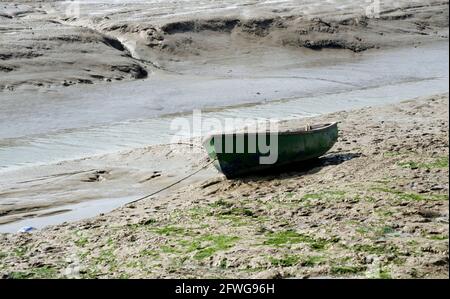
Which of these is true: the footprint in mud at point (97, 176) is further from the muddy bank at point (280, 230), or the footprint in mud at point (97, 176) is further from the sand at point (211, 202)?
the muddy bank at point (280, 230)

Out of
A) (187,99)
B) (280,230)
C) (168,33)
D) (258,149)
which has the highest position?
(168,33)

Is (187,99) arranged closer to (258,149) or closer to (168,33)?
(168,33)

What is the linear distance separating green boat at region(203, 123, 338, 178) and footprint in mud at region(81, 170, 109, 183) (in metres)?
2.06

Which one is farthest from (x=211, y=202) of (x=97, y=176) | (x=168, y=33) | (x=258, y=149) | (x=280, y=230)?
(x=168, y=33)

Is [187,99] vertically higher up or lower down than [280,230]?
lower down

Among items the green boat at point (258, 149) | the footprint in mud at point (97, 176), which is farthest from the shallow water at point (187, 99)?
the green boat at point (258, 149)

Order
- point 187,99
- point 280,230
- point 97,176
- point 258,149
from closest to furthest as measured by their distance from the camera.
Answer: point 280,230
point 258,149
point 97,176
point 187,99

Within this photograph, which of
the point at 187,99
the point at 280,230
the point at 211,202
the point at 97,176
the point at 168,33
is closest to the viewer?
the point at 280,230

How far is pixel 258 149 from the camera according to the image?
11828 millimetres

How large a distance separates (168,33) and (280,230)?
17.2 m

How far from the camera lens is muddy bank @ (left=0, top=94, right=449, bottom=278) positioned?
25.6ft

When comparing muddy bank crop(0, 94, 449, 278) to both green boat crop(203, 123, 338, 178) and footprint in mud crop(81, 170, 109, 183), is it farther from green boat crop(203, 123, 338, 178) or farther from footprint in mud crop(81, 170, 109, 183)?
footprint in mud crop(81, 170, 109, 183)

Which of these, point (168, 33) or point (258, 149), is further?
point (168, 33)

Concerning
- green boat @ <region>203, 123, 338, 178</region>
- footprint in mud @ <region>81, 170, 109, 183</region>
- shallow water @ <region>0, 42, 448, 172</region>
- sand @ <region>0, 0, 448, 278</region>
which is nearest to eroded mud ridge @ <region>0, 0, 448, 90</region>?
sand @ <region>0, 0, 448, 278</region>
